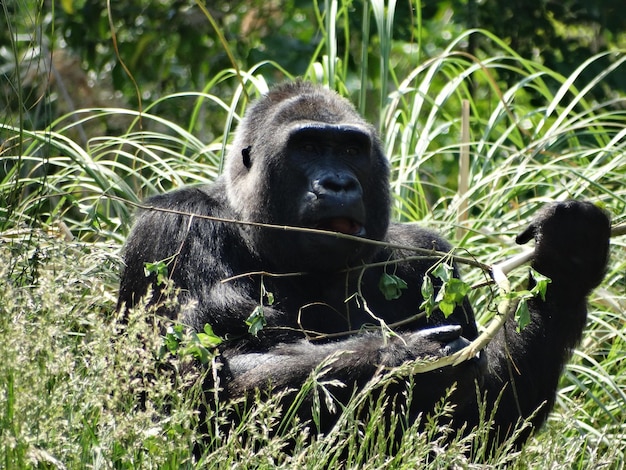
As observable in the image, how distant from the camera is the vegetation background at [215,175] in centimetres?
274

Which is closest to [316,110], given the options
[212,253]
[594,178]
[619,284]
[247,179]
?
[247,179]

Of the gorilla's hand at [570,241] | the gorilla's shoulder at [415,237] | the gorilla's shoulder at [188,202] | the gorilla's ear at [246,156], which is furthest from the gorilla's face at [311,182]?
the gorilla's hand at [570,241]

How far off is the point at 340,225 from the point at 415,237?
76 cm

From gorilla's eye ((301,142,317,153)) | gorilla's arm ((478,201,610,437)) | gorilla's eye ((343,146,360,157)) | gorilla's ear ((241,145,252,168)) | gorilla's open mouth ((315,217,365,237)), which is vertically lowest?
gorilla's arm ((478,201,610,437))

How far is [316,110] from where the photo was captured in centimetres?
439

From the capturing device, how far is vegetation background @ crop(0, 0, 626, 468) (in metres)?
2.74

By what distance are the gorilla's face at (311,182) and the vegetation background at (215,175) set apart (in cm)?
46

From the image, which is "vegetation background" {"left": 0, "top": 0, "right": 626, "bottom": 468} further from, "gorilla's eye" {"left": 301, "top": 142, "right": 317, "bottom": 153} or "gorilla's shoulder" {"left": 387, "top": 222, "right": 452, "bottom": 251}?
"gorilla's eye" {"left": 301, "top": 142, "right": 317, "bottom": 153}

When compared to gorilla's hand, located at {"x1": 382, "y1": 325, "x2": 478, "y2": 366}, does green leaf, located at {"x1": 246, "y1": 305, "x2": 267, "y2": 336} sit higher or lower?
higher

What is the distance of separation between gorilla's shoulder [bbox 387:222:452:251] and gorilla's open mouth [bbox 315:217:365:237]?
0.58 m

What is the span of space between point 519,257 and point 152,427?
1.44 meters

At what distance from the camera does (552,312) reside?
13.6 ft

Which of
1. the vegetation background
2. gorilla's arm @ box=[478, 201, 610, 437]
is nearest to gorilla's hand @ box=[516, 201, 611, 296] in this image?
gorilla's arm @ box=[478, 201, 610, 437]

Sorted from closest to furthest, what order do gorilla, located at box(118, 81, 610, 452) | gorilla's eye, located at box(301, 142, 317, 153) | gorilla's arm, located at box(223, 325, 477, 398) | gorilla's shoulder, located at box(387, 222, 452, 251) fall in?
gorilla's arm, located at box(223, 325, 477, 398), gorilla, located at box(118, 81, 610, 452), gorilla's eye, located at box(301, 142, 317, 153), gorilla's shoulder, located at box(387, 222, 452, 251)
